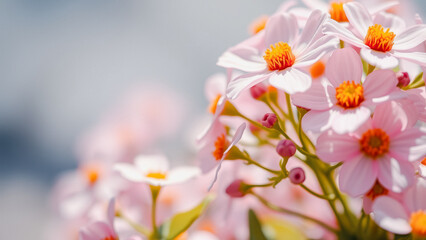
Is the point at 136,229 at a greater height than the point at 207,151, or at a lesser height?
lesser

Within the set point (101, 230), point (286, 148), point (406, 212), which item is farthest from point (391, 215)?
point (101, 230)

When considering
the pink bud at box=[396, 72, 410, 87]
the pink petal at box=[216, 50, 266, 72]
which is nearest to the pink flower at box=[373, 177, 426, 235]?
the pink bud at box=[396, 72, 410, 87]

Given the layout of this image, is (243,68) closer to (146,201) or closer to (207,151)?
(207,151)

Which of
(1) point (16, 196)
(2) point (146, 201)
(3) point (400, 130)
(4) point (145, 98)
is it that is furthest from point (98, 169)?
(1) point (16, 196)

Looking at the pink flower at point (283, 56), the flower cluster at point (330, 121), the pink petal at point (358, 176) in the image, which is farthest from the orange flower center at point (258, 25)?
→ the pink petal at point (358, 176)

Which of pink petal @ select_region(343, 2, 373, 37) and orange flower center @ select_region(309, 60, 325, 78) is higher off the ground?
pink petal @ select_region(343, 2, 373, 37)

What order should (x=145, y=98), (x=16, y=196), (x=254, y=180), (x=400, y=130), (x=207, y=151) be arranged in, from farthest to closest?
(x=16, y=196) → (x=145, y=98) → (x=254, y=180) → (x=207, y=151) → (x=400, y=130)

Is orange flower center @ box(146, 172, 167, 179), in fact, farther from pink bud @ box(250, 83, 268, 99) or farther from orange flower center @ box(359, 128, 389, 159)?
orange flower center @ box(359, 128, 389, 159)
